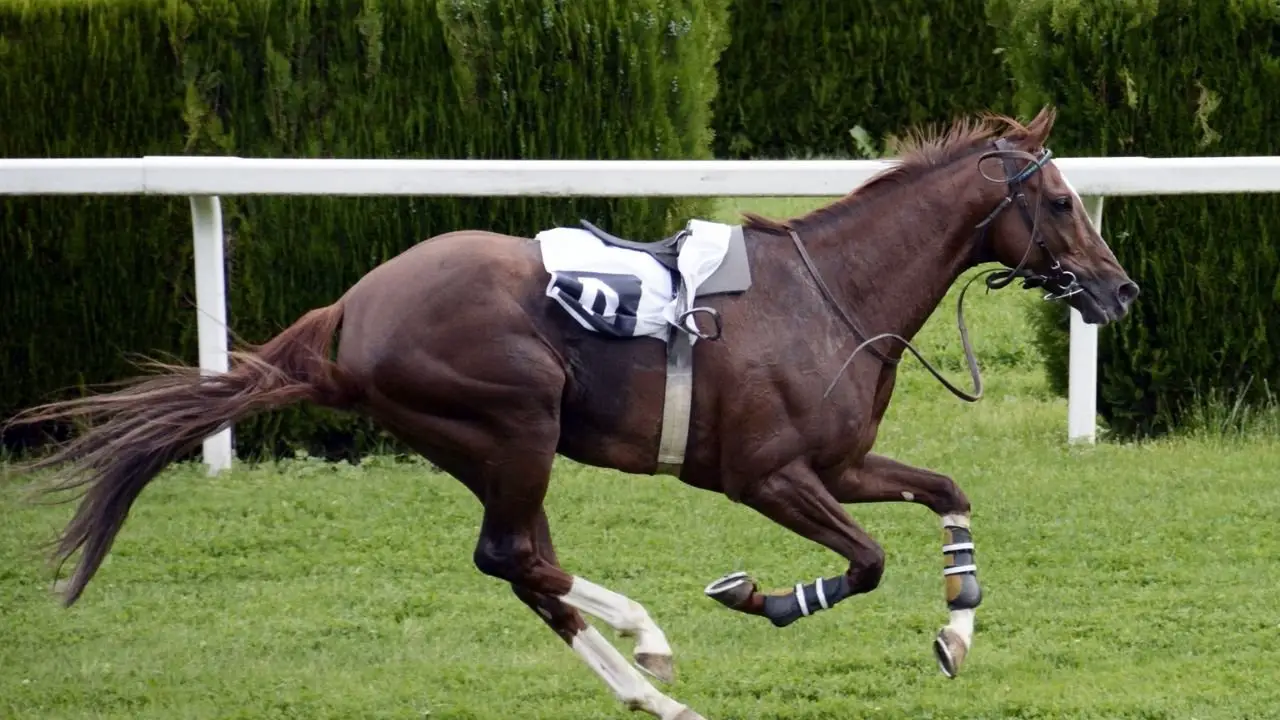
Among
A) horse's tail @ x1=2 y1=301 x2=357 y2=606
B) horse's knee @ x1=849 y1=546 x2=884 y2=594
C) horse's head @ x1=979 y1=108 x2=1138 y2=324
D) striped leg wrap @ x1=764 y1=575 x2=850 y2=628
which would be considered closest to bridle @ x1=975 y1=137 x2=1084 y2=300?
horse's head @ x1=979 y1=108 x2=1138 y2=324

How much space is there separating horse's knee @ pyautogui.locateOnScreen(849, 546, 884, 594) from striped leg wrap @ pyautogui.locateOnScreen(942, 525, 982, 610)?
215 mm

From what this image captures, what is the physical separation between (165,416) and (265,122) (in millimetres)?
3319

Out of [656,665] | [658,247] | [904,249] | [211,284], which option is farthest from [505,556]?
[211,284]

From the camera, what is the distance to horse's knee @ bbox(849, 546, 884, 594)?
5219 millimetres

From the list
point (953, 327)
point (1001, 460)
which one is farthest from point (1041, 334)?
point (953, 327)

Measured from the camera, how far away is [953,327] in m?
10.3

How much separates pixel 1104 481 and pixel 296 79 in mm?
3815

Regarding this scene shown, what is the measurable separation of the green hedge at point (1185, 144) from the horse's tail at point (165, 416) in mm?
4232

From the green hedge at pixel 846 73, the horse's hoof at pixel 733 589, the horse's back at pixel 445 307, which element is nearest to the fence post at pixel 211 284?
the horse's back at pixel 445 307

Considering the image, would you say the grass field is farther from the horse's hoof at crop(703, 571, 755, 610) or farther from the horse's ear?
the horse's ear

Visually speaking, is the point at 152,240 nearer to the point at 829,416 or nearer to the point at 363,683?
the point at 363,683

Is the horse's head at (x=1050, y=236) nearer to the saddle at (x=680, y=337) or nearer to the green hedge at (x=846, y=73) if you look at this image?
the saddle at (x=680, y=337)

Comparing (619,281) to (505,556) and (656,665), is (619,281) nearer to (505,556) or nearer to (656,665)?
(505,556)

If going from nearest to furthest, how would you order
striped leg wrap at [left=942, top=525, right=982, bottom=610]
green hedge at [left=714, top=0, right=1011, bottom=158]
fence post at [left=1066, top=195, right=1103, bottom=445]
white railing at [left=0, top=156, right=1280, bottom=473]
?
striped leg wrap at [left=942, top=525, right=982, bottom=610] < white railing at [left=0, top=156, right=1280, bottom=473] < fence post at [left=1066, top=195, right=1103, bottom=445] < green hedge at [left=714, top=0, right=1011, bottom=158]
